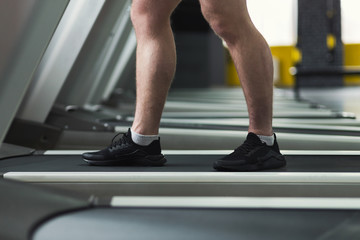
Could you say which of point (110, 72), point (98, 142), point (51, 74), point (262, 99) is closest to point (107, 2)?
point (51, 74)

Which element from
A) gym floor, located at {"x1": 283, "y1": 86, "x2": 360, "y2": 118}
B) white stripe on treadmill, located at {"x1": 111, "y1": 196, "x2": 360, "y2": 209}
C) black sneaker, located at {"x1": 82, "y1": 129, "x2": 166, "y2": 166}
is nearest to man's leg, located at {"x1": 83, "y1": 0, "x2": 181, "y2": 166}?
black sneaker, located at {"x1": 82, "y1": 129, "x2": 166, "y2": 166}

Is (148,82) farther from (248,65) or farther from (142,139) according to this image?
(248,65)

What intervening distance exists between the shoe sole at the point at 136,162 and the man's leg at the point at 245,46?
0.32m

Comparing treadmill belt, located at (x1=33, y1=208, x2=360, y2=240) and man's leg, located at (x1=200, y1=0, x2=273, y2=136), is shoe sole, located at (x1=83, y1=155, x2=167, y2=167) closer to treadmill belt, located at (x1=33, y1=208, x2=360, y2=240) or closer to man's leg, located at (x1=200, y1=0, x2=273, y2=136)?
man's leg, located at (x1=200, y1=0, x2=273, y2=136)

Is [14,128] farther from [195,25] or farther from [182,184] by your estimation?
[195,25]

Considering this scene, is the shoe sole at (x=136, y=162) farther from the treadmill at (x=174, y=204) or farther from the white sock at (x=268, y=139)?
the white sock at (x=268, y=139)

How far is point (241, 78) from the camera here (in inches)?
56.2

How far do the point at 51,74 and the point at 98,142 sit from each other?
0.39 metres

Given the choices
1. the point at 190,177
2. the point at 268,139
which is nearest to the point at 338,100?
the point at 268,139

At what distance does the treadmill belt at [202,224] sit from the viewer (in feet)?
3.03

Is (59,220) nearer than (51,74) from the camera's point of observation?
Yes

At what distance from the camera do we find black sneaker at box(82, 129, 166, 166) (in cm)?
153

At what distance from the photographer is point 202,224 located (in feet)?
3.17

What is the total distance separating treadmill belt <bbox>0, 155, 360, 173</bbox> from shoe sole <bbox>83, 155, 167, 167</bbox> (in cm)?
2
